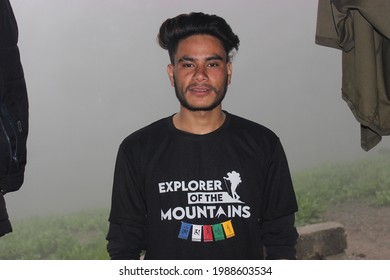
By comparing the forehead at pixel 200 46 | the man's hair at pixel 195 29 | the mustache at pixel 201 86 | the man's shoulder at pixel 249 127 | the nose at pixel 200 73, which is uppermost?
the man's hair at pixel 195 29

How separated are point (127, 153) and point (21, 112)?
44cm

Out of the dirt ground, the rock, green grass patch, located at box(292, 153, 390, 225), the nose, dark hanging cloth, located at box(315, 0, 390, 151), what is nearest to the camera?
the nose

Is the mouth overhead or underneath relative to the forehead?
underneath

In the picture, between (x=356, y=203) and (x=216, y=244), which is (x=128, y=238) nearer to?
(x=216, y=244)

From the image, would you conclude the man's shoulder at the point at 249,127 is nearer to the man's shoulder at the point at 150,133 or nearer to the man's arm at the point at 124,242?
the man's shoulder at the point at 150,133

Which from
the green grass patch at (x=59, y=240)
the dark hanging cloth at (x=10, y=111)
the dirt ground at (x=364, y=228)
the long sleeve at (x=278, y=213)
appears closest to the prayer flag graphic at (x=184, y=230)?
the long sleeve at (x=278, y=213)

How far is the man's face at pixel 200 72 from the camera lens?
4.53 feet

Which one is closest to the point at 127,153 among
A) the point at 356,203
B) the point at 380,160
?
the point at 356,203

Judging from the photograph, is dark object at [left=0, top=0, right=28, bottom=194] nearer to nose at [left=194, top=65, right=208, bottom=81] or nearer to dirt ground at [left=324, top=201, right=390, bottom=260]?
nose at [left=194, top=65, right=208, bottom=81]

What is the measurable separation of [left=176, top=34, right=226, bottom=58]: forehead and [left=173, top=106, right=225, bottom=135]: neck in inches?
7.2

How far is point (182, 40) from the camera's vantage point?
1.43 m

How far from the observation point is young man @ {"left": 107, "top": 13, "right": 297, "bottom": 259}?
1398 millimetres

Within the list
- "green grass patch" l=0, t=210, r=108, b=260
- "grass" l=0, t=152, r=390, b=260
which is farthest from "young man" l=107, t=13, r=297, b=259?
"green grass patch" l=0, t=210, r=108, b=260

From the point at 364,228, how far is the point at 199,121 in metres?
2.78
